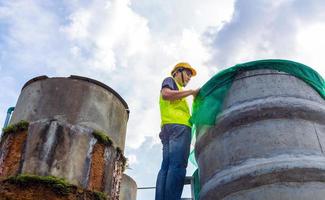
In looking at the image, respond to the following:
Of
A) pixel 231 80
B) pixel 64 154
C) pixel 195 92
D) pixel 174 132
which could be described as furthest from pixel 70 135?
pixel 231 80

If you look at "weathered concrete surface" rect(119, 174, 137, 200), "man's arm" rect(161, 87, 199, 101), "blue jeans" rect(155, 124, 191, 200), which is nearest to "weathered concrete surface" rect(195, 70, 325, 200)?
"blue jeans" rect(155, 124, 191, 200)

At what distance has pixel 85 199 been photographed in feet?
10.2

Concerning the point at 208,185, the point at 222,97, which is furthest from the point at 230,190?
the point at 222,97

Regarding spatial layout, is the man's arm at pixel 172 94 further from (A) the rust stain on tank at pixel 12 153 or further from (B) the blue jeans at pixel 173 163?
(A) the rust stain on tank at pixel 12 153

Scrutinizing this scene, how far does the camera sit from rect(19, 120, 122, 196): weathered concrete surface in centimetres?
310

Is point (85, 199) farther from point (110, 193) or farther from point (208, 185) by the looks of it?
point (208, 185)

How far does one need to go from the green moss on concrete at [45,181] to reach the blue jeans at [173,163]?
2.20ft

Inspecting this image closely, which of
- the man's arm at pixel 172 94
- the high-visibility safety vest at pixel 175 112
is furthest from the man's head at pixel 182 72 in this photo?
the man's arm at pixel 172 94

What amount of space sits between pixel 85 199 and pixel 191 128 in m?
0.96

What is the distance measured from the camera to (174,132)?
325 cm

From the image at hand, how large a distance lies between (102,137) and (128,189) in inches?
132

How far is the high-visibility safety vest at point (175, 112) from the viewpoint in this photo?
10.9ft

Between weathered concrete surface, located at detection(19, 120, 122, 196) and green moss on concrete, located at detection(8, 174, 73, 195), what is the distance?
6cm

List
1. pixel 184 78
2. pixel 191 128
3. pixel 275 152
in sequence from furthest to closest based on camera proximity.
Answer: pixel 184 78 < pixel 191 128 < pixel 275 152
